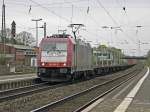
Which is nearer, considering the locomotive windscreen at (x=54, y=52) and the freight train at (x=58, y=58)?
the freight train at (x=58, y=58)

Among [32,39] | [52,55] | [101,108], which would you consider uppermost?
[32,39]

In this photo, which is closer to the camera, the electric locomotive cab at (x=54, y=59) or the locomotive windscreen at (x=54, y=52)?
the electric locomotive cab at (x=54, y=59)

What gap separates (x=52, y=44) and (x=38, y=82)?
3.47 meters

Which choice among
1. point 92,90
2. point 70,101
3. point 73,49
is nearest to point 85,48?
point 73,49

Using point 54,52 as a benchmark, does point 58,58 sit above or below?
below

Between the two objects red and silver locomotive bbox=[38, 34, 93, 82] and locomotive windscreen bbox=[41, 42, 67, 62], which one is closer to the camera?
red and silver locomotive bbox=[38, 34, 93, 82]

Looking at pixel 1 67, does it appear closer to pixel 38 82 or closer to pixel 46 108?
pixel 38 82

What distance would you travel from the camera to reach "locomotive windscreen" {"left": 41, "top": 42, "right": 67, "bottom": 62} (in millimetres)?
29719

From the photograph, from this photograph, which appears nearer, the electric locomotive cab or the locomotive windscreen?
the electric locomotive cab

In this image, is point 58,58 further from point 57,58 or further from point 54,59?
point 54,59

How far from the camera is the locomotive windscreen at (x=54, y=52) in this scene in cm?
2972

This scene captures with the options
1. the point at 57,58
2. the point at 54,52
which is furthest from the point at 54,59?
the point at 54,52

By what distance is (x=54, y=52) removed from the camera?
98.2 ft

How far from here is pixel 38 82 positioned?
104 ft
